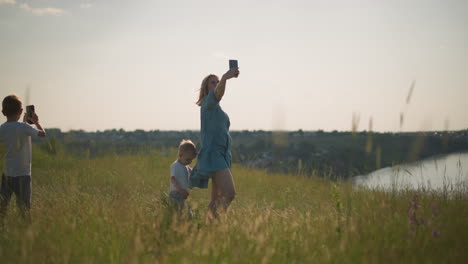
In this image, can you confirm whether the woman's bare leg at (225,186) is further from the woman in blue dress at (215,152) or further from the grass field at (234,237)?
the grass field at (234,237)

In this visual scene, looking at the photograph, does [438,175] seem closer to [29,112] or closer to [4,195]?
[29,112]

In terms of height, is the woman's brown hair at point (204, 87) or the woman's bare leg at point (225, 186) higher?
the woman's brown hair at point (204, 87)

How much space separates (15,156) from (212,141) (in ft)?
7.65

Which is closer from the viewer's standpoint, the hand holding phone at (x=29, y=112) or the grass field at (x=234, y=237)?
the grass field at (x=234, y=237)

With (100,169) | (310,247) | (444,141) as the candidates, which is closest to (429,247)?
(310,247)

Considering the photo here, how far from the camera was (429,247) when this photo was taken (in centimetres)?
272

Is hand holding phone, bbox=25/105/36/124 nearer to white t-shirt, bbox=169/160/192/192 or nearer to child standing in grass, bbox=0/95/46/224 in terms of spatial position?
child standing in grass, bbox=0/95/46/224

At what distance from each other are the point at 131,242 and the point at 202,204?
3.41m

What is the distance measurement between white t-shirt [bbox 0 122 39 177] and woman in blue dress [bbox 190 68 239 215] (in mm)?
2001

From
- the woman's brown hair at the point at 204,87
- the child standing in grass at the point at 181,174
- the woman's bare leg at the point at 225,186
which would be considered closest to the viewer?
the woman's bare leg at the point at 225,186

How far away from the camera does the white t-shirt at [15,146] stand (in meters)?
3.78

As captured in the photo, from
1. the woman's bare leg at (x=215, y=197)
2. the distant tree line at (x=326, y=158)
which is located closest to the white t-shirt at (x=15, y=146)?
the distant tree line at (x=326, y=158)

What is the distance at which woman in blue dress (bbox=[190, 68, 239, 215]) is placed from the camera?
3.68 meters

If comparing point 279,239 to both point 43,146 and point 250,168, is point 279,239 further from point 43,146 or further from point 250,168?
point 43,146
